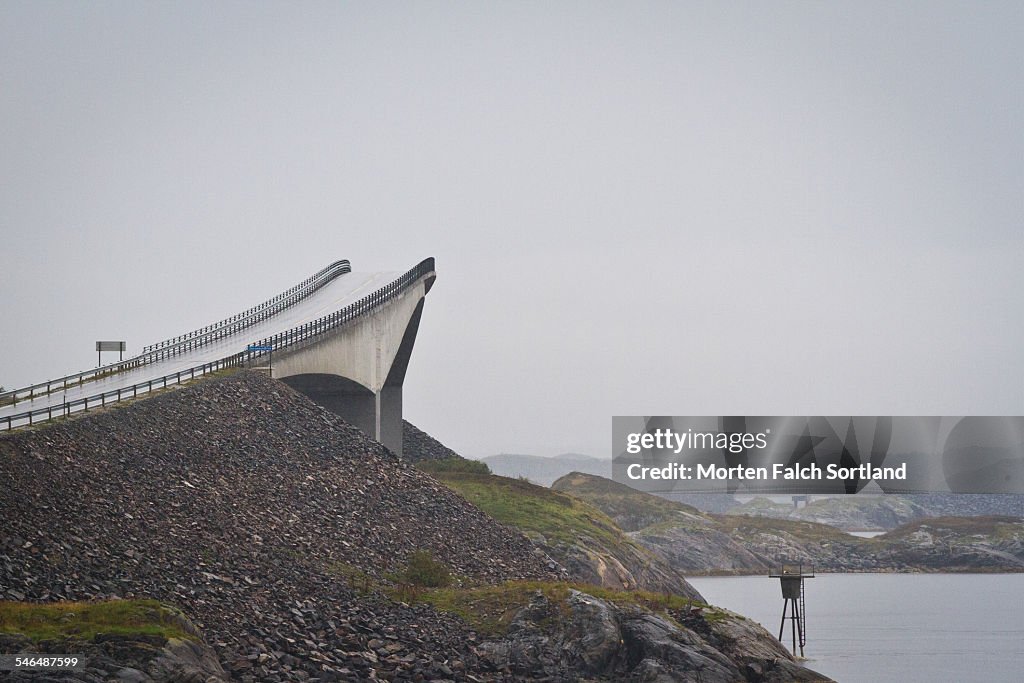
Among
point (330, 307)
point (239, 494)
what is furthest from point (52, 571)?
point (330, 307)

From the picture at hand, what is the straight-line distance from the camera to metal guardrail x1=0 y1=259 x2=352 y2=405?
6638cm

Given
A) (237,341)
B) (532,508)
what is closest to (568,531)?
(532,508)

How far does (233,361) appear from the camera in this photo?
71.9 metres

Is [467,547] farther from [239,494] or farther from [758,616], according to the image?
[758,616]

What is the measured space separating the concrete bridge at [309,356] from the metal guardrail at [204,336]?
72mm

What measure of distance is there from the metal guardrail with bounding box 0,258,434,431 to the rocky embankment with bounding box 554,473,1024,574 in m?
82.3

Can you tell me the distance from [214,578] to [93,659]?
34.1ft

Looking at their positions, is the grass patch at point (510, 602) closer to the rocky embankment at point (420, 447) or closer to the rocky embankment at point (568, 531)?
the rocky embankment at point (568, 531)

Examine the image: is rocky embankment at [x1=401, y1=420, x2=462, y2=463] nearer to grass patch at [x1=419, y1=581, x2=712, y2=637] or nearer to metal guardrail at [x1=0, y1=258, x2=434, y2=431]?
metal guardrail at [x1=0, y1=258, x2=434, y2=431]

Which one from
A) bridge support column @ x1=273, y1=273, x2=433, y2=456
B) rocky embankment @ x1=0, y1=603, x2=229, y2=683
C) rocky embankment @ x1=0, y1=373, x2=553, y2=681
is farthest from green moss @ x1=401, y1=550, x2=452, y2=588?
bridge support column @ x1=273, y1=273, x2=433, y2=456

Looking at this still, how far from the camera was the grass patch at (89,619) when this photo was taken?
118ft

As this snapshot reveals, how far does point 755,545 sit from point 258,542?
14948 centimetres

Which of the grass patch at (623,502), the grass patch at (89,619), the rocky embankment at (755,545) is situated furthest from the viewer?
the grass patch at (623,502)

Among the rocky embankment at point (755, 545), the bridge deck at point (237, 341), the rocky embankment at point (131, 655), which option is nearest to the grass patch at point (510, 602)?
the rocky embankment at point (131, 655)
